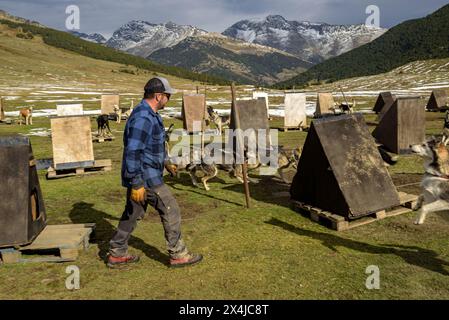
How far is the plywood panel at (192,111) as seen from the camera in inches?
1019

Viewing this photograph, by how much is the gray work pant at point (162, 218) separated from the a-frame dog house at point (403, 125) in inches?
523

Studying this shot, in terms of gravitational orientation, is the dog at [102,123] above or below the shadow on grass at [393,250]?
above

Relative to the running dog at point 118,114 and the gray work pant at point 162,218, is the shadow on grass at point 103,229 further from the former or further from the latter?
the running dog at point 118,114

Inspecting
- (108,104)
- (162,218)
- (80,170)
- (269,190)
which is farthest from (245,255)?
(108,104)

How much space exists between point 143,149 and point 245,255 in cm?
297

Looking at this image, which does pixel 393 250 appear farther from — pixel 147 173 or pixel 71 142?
pixel 71 142

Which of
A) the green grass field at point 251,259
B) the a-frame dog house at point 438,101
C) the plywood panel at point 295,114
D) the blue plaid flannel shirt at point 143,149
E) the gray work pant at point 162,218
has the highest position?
the a-frame dog house at point 438,101

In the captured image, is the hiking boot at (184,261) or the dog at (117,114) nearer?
the hiking boot at (184,261)

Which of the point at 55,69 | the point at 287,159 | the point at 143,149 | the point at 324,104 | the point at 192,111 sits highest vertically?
the point at 55,69

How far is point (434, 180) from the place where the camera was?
710 centimetres

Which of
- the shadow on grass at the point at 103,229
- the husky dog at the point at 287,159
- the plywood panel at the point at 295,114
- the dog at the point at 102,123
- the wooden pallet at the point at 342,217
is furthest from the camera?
the plywood panel at the point at 295,114

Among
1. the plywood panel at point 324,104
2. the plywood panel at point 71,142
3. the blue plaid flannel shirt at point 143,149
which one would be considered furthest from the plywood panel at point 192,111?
the blue plaid flannel shirt at point 143,149
